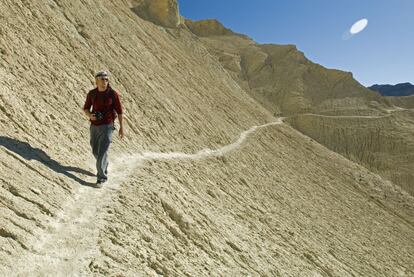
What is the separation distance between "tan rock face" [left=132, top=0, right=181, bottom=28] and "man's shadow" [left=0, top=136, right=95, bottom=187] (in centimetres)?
3584

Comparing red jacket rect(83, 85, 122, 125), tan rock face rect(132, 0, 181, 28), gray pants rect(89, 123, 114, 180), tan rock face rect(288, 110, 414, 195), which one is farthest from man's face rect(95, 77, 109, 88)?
tan rock face rect(288, 110, 414, 195)

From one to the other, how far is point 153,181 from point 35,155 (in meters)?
2.88

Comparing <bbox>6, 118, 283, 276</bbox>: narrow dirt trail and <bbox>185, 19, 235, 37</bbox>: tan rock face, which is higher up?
<bbox>185, 19, 235, 37</bbox>: tan rock face

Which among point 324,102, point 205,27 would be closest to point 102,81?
point 324,102

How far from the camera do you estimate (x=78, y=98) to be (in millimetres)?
11812

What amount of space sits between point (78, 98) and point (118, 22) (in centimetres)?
1353

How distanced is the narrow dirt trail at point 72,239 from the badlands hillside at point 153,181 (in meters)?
0.02

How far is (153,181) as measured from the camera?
9367 mm

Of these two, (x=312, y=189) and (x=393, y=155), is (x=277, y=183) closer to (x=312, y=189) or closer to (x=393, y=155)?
(x=312, y=189)

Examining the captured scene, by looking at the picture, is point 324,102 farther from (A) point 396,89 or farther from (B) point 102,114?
(A) point 396,89

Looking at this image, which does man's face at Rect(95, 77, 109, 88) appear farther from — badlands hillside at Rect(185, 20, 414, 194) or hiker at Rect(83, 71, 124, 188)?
badlands hillside at Rect(185, 20, 414, 194)

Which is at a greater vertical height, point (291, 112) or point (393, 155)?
point (291, 112)

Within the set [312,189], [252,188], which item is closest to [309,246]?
[252,188]

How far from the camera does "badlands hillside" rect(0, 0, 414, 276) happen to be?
233 inches
